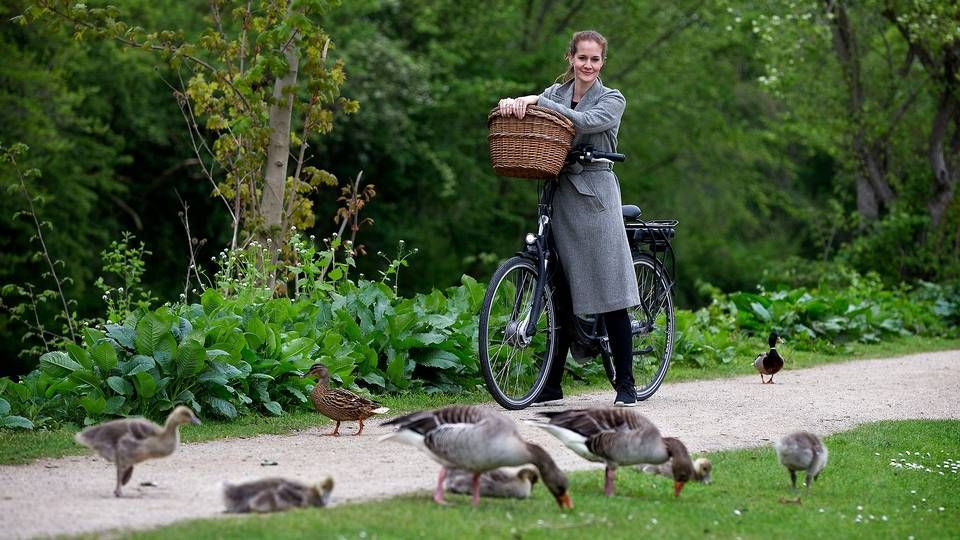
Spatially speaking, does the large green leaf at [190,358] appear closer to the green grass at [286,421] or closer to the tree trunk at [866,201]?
the green grass at [286,421]

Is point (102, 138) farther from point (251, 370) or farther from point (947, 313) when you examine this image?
point (251, 370)

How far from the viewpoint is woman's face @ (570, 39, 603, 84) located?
9398mm

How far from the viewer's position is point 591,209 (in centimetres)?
952

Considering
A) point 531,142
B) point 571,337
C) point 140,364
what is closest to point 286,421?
point 140,364

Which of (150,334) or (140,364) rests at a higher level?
(150,334)

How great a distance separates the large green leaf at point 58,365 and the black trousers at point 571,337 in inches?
132

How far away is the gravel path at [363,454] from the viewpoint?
6055 millimetres

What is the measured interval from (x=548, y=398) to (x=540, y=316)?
2.17ft

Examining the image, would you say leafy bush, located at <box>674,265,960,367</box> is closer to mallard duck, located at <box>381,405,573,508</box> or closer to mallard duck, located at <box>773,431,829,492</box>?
mallard duck, located at <box>773,431,829,492</box>

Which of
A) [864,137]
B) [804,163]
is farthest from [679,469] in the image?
[804,163]

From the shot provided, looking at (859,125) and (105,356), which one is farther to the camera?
(859,125)

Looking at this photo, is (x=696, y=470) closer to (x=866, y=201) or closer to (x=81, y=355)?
(x=81, y=355)

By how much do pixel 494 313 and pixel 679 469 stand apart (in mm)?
3163

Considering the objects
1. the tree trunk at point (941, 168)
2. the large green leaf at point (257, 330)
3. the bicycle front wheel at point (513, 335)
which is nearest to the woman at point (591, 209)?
the bicycle front wheel at point (513, 335)
